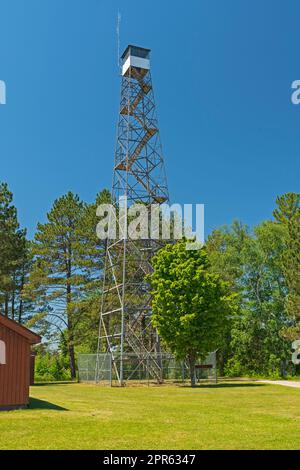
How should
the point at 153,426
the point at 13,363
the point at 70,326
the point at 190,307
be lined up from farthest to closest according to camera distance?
1. the point at 70,326
2. the point at 190,307
3. the point at 13,363
4. the point at 153,426

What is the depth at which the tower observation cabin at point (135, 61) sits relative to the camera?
39.6 m

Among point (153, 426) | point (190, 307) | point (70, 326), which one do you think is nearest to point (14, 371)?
point (153, 426)

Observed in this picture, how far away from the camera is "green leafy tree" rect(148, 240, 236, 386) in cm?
2955

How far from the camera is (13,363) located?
1598 centimetres

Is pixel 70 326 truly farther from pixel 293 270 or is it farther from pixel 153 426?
pixel 153 426

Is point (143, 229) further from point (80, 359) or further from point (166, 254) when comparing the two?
point (80, 359)

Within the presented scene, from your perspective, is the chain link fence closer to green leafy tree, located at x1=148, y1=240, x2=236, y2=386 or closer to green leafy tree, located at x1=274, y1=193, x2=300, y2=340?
green leafy tree, located at x1=148, y1=240, x2=236, y2=386

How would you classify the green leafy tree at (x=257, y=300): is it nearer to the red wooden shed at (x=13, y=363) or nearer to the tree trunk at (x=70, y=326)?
the tree trunk at (x=70, y=326)

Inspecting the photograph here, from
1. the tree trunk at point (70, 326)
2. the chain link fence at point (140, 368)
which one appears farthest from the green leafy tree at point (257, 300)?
the tree trunk at point (70, 326)

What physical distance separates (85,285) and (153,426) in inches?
1307

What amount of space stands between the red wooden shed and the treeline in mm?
28321

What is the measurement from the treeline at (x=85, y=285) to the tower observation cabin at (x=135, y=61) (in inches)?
516

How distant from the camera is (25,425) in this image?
41.8 ft

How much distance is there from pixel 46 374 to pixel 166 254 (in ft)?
70.9
